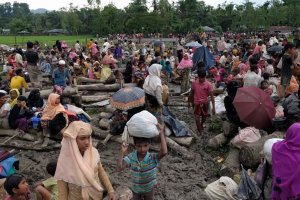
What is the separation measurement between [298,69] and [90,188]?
6.31 metres

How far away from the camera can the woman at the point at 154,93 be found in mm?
7395

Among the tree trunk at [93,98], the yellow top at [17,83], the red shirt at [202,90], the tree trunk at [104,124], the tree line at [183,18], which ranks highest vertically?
the tree line at [183,18]

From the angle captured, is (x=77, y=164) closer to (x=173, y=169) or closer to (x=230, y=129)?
(x=173, y=169)

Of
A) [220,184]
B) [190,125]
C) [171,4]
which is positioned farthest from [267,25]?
[220,184]

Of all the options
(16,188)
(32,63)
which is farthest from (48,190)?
(32,63)

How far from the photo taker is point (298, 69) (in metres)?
8.16

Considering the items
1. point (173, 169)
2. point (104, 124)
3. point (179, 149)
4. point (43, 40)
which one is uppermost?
point (43, 40)

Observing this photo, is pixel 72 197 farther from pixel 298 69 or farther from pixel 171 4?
pixel 171 4

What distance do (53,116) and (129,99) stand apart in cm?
170

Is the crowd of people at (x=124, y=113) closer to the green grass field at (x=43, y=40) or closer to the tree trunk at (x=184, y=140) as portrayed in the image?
the tree trunk at (x=184, y=140)

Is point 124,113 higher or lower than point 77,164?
lower

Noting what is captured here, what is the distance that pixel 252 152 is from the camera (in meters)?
5.86

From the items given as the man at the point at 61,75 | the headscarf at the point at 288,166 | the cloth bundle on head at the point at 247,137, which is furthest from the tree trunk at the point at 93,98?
the headscarf at the point at 288,166

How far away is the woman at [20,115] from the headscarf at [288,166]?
6.01 meters
